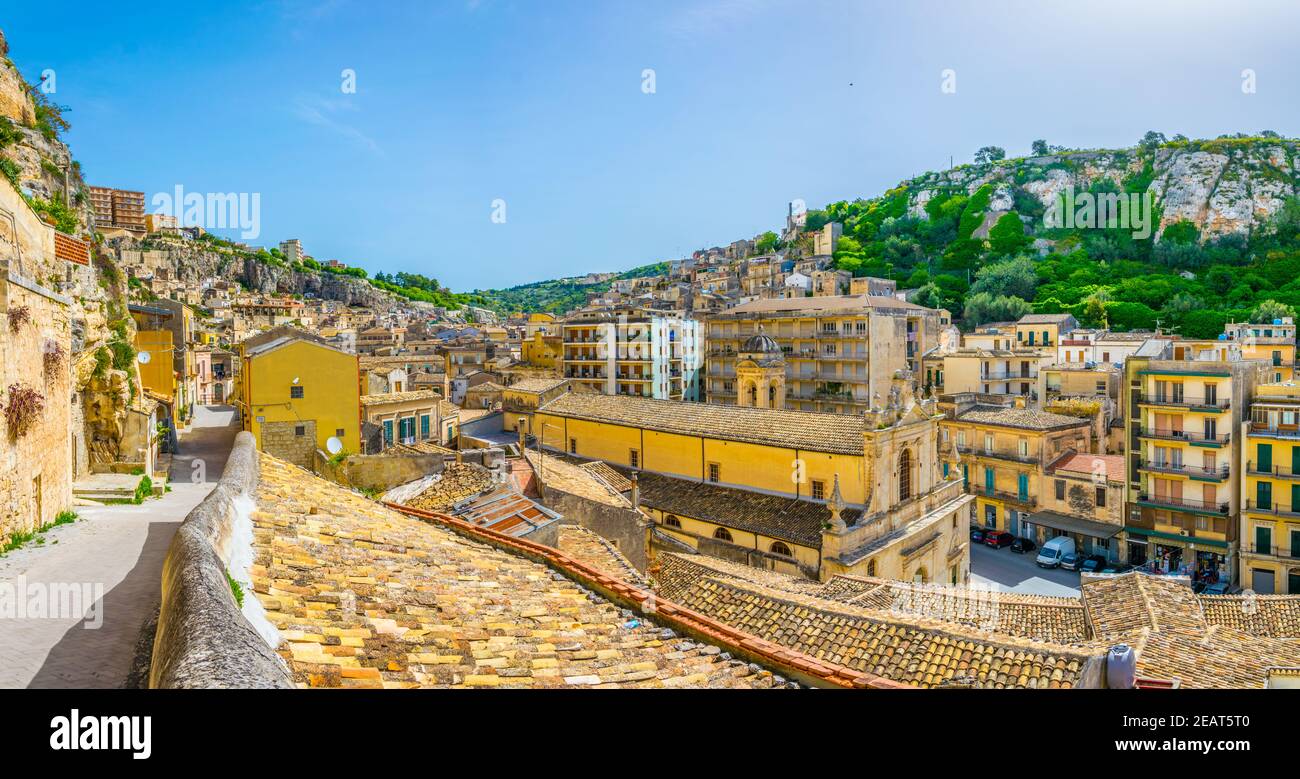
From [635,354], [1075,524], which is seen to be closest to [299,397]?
[635,354]

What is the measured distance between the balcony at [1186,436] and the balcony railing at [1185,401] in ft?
4.51

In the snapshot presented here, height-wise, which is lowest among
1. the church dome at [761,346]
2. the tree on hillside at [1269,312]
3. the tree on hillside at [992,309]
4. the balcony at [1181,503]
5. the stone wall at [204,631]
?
the balcony at [1181,503]

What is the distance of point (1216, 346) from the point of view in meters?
43.9

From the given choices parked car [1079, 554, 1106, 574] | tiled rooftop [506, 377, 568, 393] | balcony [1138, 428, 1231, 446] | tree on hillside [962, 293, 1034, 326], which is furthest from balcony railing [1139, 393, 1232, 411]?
tree on hillside [962, 293, 1034, 326]

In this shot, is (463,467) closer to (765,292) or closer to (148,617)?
(148,617)

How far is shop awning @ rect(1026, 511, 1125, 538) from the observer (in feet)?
126

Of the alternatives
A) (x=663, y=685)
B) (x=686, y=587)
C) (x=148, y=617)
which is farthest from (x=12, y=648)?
(x=686, y=587)

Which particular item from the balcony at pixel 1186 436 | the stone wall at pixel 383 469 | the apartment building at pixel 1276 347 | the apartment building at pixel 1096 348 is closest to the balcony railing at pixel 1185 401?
the balcony at pixel 1186 436

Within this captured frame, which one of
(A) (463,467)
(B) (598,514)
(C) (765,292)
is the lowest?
(B) (598,514)

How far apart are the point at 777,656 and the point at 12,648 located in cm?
711

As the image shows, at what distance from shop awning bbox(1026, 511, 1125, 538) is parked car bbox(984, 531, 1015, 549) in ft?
4.98

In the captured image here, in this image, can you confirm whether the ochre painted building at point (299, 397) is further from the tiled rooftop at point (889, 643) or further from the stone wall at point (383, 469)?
the tiled rooftop at point (889, 643)

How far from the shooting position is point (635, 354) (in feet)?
196

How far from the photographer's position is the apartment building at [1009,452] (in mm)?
41656
